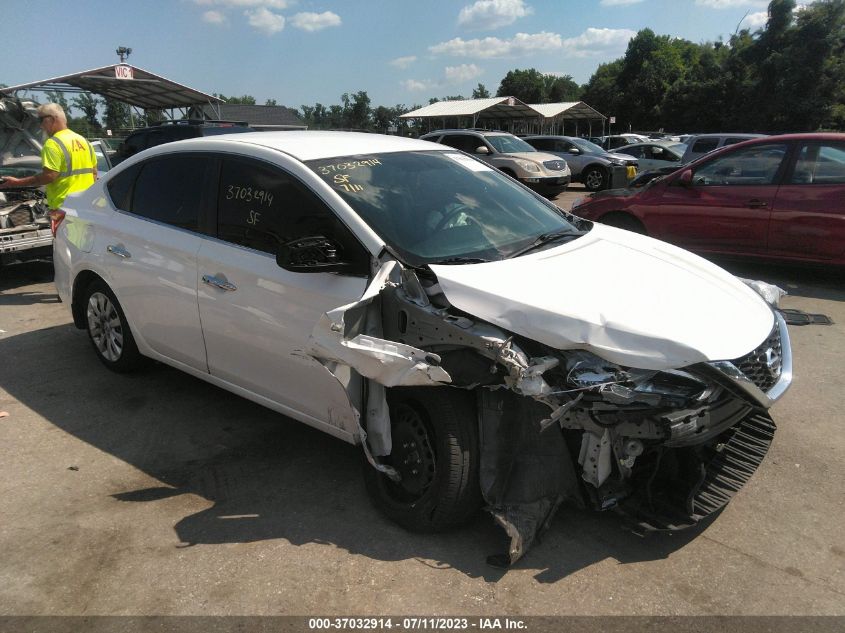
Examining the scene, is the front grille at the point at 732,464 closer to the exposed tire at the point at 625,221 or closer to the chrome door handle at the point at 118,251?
the chrome door handle at the point at 118,251

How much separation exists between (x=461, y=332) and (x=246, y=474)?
1722 mm

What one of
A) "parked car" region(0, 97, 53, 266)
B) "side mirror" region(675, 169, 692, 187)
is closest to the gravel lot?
"side mirror" region(675, 169, 692, 187)

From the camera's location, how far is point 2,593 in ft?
9.18

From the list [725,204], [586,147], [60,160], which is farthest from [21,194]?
[586,147]

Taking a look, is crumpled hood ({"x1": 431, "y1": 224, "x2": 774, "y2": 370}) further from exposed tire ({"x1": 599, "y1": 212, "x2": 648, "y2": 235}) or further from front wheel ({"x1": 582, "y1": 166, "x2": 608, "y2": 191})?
front wheel ({"x1": 582, "y1": 166, "x2": 608, "y2": 191})

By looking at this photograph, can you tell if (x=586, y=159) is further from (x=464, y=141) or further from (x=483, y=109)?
(x=483, y=109)

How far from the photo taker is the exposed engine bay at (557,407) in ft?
8.57

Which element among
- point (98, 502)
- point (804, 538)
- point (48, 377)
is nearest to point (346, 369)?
point (98, 502)

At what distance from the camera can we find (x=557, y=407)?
2.61m

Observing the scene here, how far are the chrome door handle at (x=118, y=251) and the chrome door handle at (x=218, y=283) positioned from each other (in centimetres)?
97

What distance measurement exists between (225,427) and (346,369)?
1.72 meters

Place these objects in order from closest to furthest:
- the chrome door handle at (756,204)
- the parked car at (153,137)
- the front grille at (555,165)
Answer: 1. the chrome door handle at (756,204)
2. the parked car at (153,137)
3. the front grille at (555,165)

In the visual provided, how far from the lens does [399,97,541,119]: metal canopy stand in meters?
32.0

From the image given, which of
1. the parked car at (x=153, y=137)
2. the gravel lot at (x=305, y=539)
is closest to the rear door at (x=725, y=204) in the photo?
the gravel lot at (x=305, y=539)
